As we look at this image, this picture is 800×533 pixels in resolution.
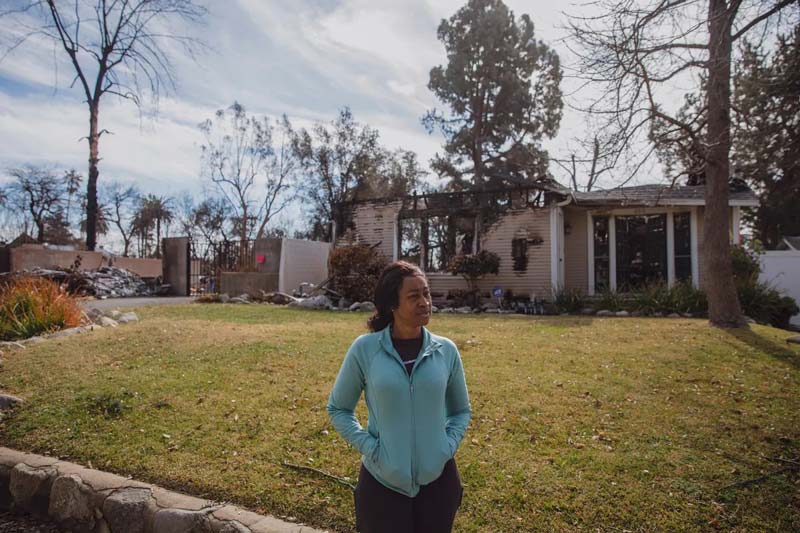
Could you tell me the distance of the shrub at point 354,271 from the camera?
14.0 meters

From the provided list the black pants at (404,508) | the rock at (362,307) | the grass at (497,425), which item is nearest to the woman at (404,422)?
the black pants at (404,508)

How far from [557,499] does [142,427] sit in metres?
3.24

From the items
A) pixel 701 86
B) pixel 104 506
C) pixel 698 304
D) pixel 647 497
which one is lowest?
pixel 104 506

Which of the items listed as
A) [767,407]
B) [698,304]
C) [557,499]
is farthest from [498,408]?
[698,304]

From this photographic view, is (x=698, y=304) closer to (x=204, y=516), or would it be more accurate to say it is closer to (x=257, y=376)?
(x=257, y=376)

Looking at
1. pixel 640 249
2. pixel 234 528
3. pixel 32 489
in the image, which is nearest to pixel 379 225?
pixel 640 249

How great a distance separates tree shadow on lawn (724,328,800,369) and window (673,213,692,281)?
614 centimetres

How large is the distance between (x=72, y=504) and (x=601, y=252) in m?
14.5

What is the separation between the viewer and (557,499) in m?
2.75

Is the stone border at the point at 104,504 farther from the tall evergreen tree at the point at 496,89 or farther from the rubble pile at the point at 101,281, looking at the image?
the tall evergreen tree at the point at 496,89

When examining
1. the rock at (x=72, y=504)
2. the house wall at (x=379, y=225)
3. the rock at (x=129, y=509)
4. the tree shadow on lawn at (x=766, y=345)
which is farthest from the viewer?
the house wall at (x=379, y=225)

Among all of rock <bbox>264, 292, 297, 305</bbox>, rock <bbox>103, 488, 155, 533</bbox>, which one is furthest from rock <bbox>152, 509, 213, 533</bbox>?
rock <bbox>264, 292, 297, 305</bbox>

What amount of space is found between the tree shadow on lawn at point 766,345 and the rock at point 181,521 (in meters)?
6.48

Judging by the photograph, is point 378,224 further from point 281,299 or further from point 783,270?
point 783,270
